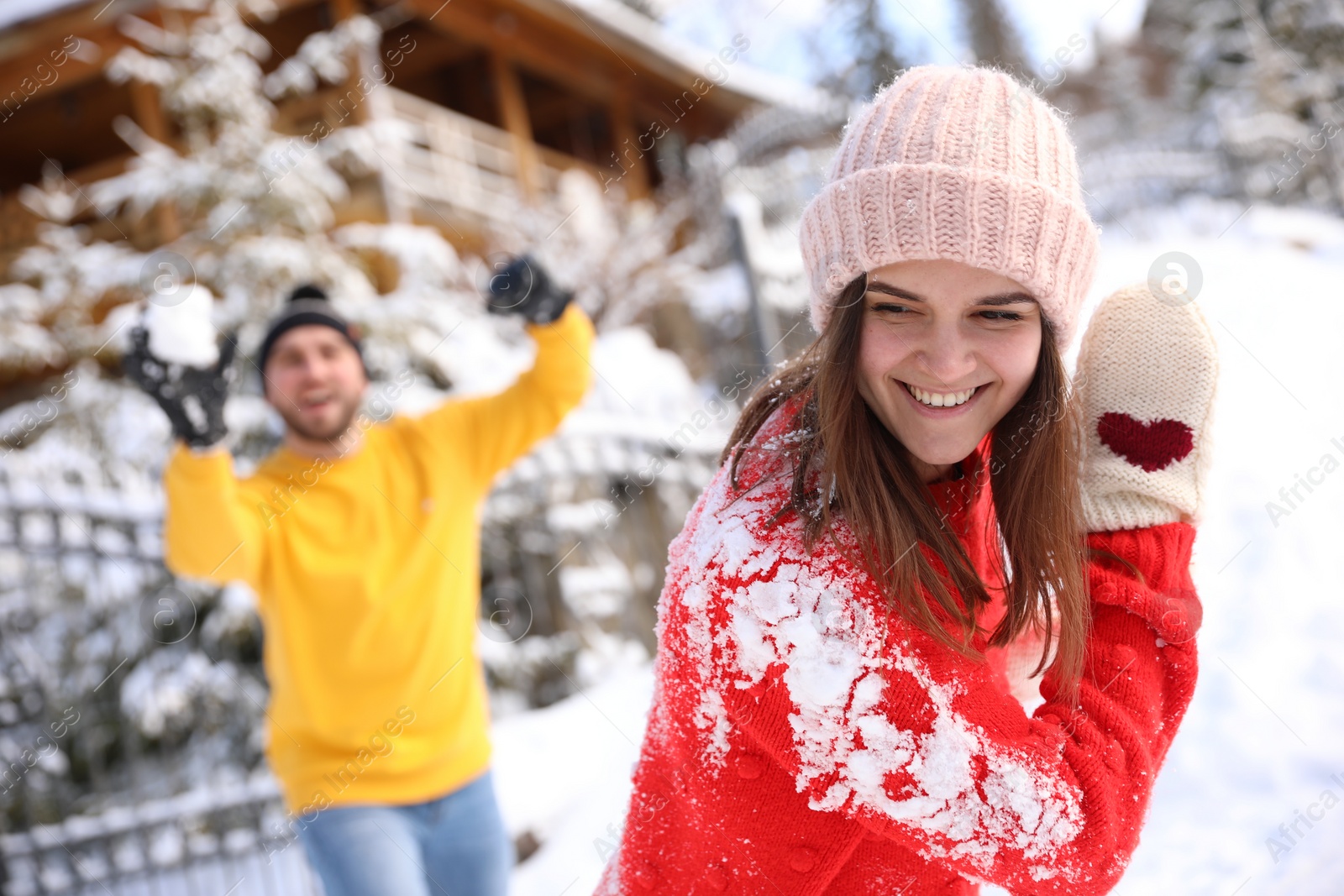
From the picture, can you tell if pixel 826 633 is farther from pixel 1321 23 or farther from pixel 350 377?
pixel 1321 23

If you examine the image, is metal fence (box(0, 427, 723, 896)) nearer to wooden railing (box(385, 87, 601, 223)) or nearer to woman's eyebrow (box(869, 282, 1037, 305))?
woman's eyebrow (box(869, 282, 1037, 305))

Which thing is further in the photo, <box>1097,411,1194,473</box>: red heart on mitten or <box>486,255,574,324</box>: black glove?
<box>486,255,574,324</box>: black glove

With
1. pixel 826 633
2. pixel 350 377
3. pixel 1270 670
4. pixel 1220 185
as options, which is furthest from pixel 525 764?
pixel 1220 185

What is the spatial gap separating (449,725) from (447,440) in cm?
80

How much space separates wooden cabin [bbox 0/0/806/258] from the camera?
9.73 m

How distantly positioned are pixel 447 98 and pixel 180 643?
46.6 ft

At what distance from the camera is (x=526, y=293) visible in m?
2.67

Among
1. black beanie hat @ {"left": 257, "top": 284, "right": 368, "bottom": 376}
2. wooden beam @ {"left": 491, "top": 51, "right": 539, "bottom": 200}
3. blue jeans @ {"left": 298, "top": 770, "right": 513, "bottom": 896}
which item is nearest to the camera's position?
blue jeans @ {"left": 298, "top": 770, "right": 513, "bottom": 896}

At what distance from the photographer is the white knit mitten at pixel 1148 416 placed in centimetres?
131

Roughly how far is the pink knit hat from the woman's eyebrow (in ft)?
0.07

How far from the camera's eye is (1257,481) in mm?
4605

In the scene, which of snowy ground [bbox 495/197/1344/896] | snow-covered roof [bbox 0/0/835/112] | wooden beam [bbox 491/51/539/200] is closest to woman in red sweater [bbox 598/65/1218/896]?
snowy ground [bbox 495/197/1344/896]

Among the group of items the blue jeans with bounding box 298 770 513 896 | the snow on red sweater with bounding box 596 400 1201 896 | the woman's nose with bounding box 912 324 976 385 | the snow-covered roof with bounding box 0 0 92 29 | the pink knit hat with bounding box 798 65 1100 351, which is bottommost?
the blue jeans with bounding box 298 770 513 896

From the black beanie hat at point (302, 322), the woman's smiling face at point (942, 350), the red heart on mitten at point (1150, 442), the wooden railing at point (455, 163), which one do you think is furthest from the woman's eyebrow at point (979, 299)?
the wooden railing at point (455, 163)
